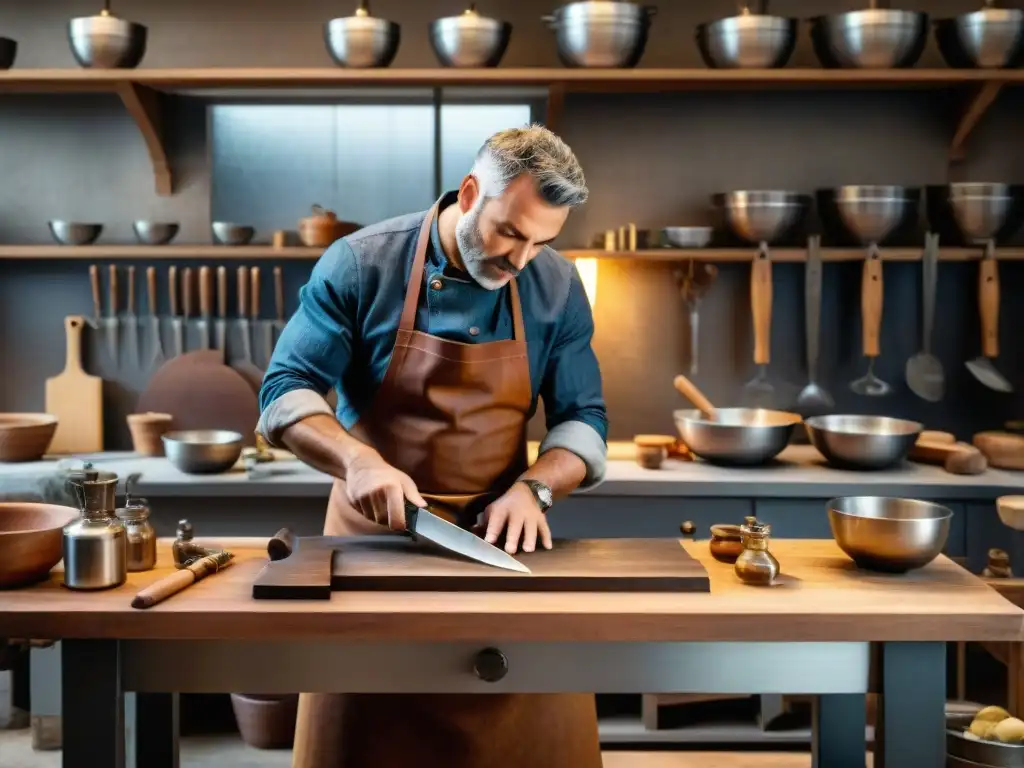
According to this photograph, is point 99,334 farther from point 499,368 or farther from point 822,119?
point 822,119

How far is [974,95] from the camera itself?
4.32 metres

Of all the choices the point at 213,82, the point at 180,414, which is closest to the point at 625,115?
the point at 213,82

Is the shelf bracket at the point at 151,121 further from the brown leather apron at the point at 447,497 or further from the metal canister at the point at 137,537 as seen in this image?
the metal canister at the point at 137,537

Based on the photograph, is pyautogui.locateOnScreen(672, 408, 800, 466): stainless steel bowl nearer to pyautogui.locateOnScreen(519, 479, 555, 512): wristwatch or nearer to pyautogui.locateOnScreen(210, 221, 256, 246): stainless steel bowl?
pyautogui.locateOnScreen(519, 479, 555, 512): wristwatch

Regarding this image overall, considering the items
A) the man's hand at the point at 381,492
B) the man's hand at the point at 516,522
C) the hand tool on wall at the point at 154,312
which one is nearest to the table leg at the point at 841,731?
the man's hand at the point at 516,522

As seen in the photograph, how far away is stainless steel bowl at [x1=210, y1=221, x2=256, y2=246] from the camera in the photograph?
14.4ft

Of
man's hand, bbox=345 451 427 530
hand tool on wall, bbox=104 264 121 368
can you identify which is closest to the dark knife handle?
man's hand, bbox=345 451 427 530

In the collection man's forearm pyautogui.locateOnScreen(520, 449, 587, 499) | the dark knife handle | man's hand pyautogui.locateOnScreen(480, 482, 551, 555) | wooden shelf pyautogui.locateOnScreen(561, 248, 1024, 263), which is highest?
wooden shelf pyautogui.locateOnScreen(561, 248, 1024, 263)

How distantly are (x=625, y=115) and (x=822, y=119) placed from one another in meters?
0.77

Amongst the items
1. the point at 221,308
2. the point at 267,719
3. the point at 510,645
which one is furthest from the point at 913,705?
the point at 221,308

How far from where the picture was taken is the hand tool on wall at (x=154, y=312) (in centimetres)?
458

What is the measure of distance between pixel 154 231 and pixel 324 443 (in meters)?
2.29

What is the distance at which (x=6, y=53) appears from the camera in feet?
14.0

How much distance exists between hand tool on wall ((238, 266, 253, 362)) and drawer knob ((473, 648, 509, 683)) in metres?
2.81
